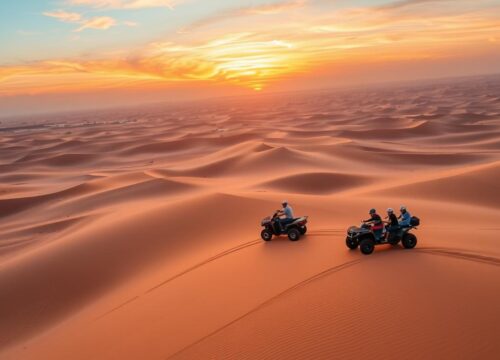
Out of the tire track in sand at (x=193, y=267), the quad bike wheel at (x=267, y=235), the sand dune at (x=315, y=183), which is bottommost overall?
the sand dune at (x=315, y=183)

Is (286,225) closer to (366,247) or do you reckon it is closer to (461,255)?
(366,247)

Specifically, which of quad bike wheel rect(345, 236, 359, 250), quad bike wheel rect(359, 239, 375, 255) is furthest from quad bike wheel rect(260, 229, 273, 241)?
quad bike wheel rect(359, 239, 375, 255)

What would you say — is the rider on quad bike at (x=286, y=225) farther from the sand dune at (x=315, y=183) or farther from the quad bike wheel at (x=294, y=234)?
the sand dune at (x=315, y=183)

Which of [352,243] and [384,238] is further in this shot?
[352,243]

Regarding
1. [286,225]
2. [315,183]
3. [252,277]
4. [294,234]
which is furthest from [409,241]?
[315,183]

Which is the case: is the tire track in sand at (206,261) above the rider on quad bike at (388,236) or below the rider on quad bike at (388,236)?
below

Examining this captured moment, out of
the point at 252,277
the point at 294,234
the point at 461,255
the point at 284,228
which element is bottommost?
the point at 252,277

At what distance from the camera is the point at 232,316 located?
21.6 feet

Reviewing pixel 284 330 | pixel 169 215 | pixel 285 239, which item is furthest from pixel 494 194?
pixel 284 330

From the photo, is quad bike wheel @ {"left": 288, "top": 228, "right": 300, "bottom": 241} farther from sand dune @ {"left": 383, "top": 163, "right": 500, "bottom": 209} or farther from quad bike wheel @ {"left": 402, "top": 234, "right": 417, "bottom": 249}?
sand dune @ {"left": 383, "top": 163, "right": 500, "bottom": 209}

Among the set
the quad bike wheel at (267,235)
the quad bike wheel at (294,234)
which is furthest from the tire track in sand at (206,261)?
the quad bike wheel at (294,234)

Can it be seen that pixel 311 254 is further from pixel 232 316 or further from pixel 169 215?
pixel 169 215

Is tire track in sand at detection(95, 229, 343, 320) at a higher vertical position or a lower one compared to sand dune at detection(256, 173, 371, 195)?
higher

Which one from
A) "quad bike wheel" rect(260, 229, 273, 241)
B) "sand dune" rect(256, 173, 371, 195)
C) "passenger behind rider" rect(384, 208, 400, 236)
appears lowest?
"sand dune" rect(256, 173, 371, 195)
